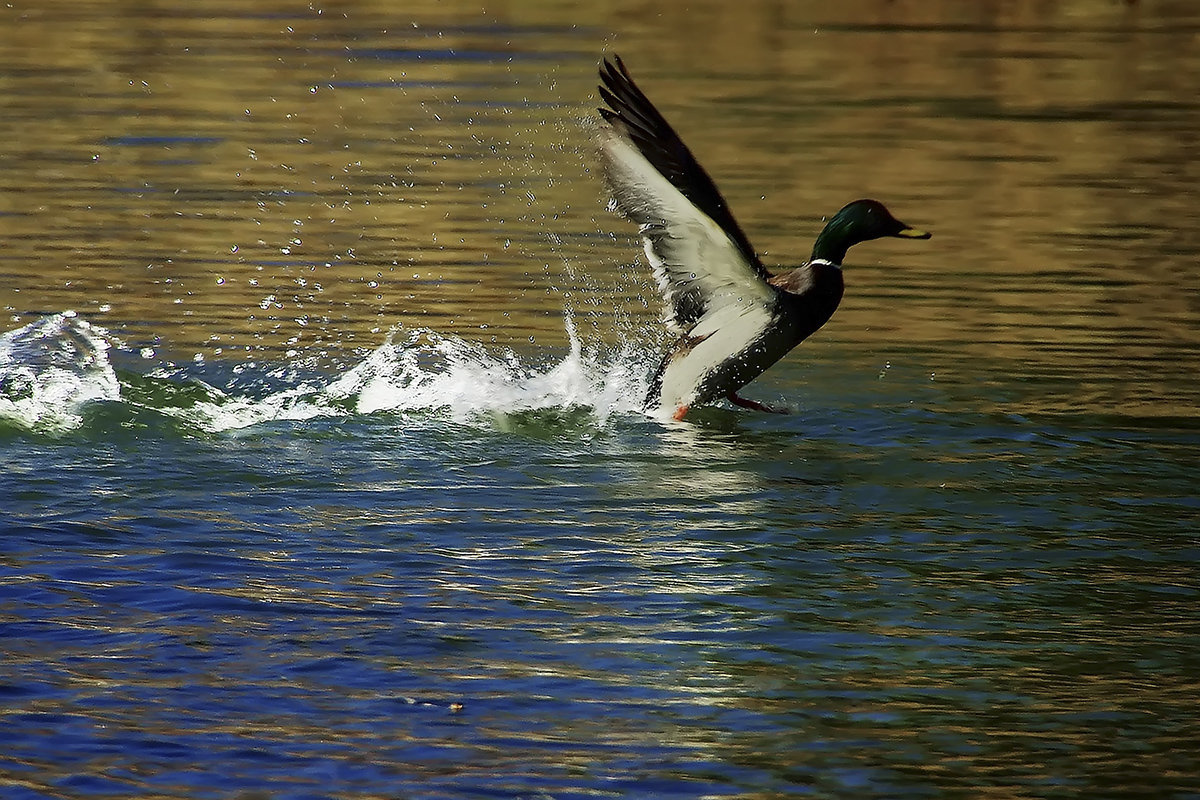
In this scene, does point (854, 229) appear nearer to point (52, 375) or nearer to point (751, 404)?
point (751, 404)

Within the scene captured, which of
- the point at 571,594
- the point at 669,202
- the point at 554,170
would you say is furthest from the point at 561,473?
the point at 554,170

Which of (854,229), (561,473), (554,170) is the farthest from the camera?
(554,170)

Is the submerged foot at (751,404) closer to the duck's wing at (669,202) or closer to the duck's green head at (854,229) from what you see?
the duck's wing at (669,202)

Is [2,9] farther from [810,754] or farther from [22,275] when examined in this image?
[810,754]

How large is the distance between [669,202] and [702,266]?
448 millimetres

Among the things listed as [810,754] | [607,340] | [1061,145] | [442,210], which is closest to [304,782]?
[810,754]

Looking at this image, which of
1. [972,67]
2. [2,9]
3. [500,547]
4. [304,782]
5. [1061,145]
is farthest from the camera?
[2,9]

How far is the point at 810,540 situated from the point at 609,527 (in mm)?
698

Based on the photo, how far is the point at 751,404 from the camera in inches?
318

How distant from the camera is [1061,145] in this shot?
49.9 feet

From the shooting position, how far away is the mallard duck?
23.5ft

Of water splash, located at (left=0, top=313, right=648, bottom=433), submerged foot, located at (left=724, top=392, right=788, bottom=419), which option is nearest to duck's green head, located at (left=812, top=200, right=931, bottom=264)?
submerged foot, located at (left=724, top=392, right=788, bottom=419)

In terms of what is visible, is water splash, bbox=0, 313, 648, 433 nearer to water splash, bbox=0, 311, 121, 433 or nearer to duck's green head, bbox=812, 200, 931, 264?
water splash, bbox=0, 311, 121, 433

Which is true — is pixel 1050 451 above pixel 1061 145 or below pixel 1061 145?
below
